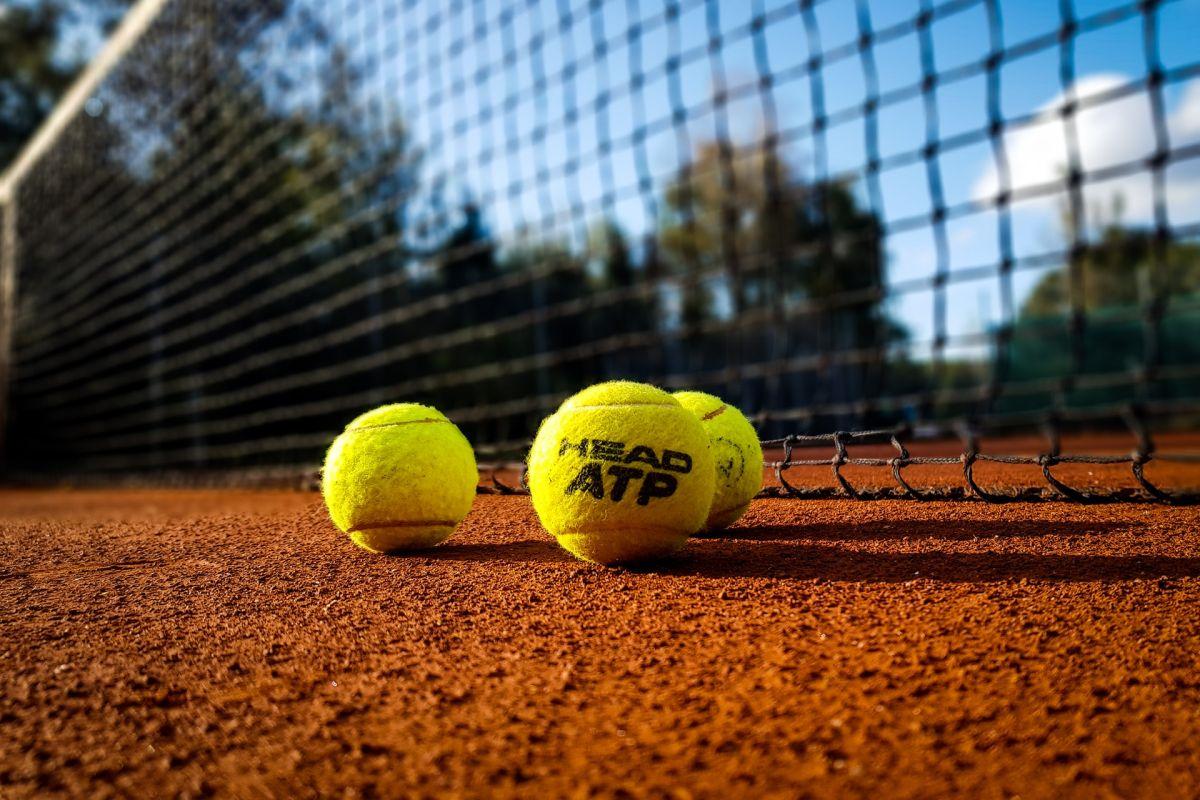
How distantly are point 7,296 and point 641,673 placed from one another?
11.8m

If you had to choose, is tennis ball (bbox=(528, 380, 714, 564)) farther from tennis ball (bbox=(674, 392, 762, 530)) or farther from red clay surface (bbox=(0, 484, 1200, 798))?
tennis ball (bbox=(674, 392, 762, 530))

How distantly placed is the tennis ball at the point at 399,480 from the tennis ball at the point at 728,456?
67 centimetres

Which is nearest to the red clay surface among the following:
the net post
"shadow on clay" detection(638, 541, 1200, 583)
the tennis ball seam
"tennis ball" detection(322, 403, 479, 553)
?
"shadow on clay" detection(638, 541, 1200, 583)

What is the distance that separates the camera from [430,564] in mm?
2311

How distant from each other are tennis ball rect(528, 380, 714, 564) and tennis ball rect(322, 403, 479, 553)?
17.6 inches

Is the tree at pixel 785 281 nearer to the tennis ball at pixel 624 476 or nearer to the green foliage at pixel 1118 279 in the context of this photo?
the green foliage at pixel 1118 279

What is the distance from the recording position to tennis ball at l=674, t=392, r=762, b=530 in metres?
2.45

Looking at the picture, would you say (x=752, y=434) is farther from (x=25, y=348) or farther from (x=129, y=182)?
(x=25, y=348)

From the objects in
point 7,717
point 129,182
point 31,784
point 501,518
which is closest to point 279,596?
point 7,717

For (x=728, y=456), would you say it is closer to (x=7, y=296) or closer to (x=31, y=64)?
(x=7, y=296)

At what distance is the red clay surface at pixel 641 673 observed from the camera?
1.05m

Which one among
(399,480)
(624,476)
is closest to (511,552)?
(399,480)

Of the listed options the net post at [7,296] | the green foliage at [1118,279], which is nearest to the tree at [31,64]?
the net post at [7,296]

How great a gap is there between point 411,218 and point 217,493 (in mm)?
6101
